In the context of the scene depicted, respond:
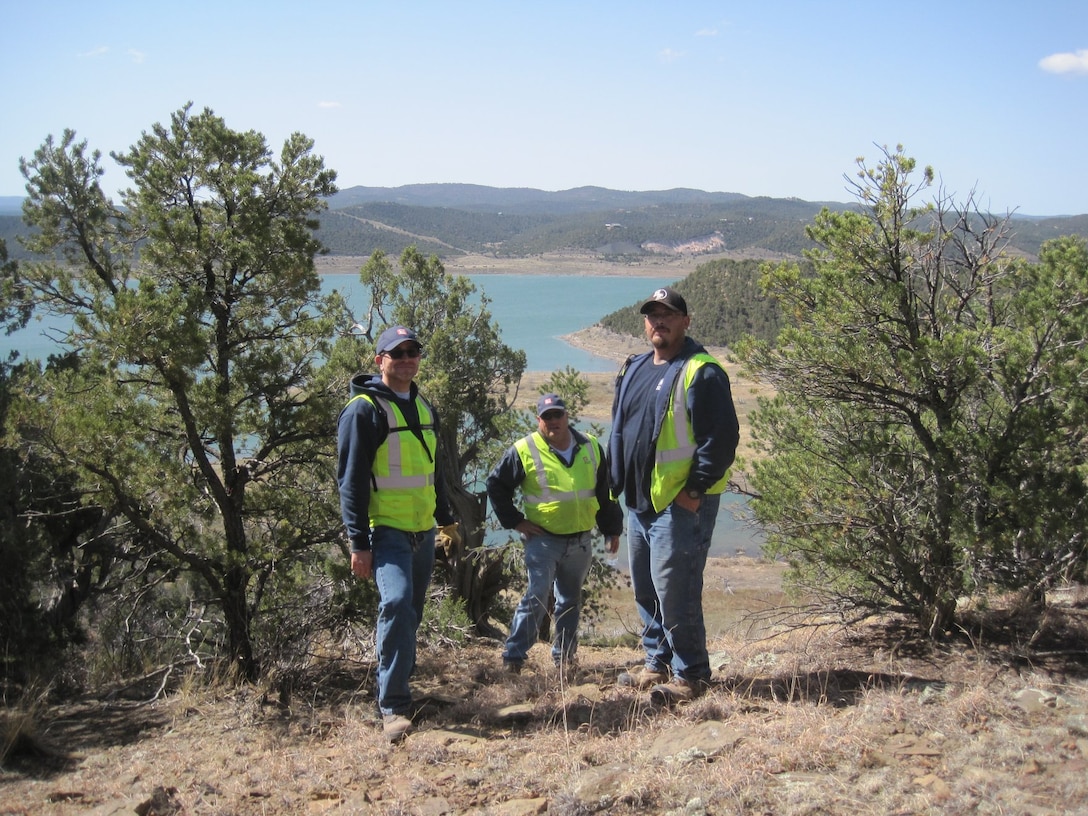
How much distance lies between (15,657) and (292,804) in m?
4.34

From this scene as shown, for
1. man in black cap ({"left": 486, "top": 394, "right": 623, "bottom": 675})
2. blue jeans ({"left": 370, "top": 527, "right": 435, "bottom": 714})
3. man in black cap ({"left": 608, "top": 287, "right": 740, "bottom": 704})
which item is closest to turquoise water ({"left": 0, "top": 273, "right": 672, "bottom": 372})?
man in black cap ({"left": 486, "top": 394, "right": 623, "bottom": 675})

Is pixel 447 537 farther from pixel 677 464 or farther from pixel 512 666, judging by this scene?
pixel 677 464

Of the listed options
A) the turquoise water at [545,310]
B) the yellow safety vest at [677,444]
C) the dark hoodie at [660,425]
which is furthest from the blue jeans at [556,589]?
the turquoise water at [545,310]

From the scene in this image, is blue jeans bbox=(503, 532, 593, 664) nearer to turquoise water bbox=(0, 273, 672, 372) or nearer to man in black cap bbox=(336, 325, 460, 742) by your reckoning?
man in black cap bbox=(336, 325, 460, 742)

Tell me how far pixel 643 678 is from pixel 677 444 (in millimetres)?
1319

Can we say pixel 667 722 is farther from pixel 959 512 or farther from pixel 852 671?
pixel 959 512

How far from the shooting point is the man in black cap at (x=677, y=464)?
13.4ft

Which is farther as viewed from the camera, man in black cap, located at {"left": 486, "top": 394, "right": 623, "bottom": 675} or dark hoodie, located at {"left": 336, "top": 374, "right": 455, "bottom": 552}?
man in black cap, located at {"left": 486, "top": 394, "right": 623, "bottom": 675}

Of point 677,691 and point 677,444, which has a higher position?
point 677,444

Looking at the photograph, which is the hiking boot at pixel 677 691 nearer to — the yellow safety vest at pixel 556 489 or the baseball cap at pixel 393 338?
the yellow safety vest at pixel 556 489

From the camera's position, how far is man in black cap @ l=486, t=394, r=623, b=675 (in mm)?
4973

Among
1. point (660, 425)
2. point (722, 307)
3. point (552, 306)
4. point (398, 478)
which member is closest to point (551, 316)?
point (552, 306)

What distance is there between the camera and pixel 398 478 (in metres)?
4.35

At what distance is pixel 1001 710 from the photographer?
3.79 meters
